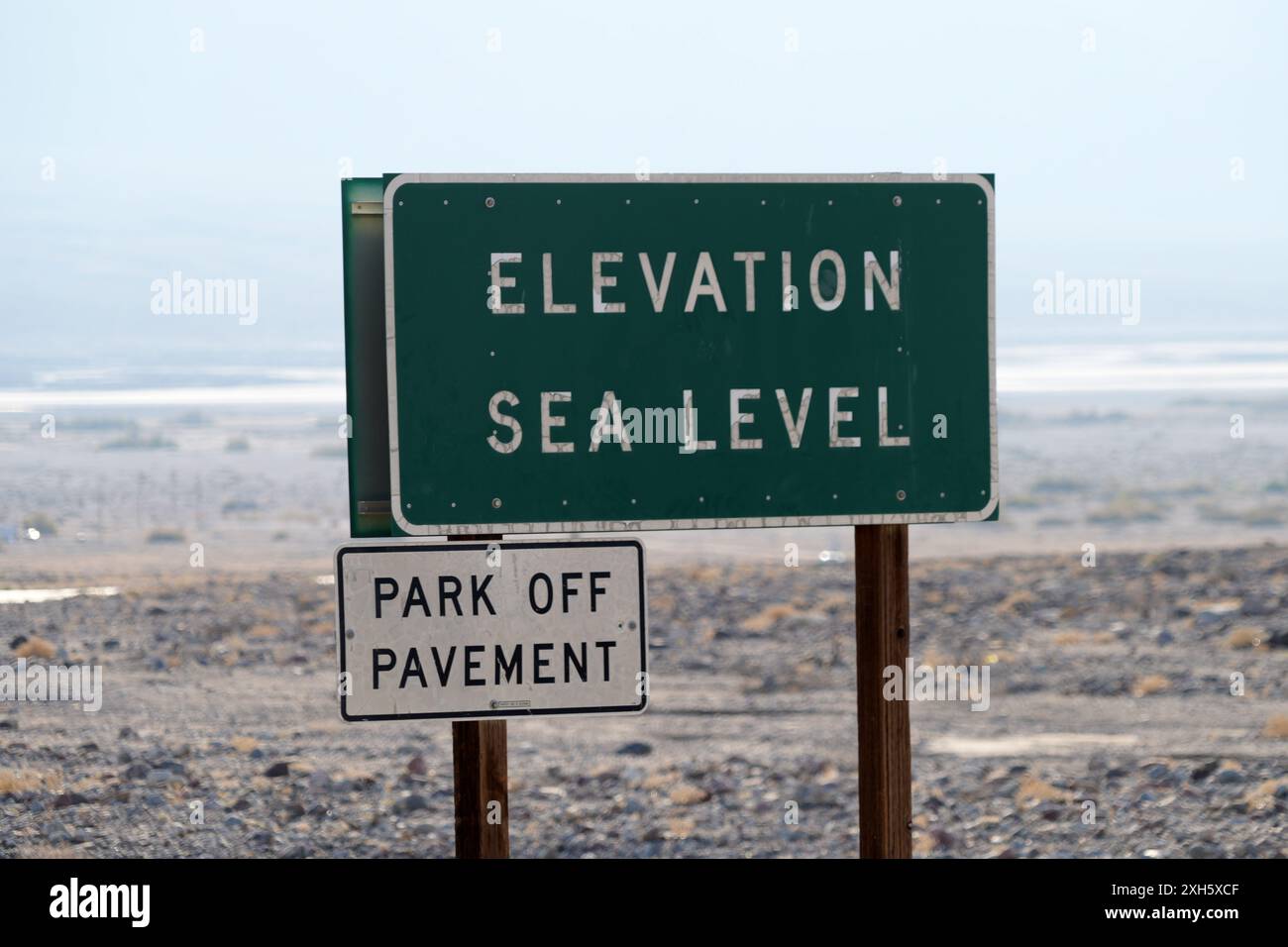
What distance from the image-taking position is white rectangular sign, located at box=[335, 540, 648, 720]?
452 centimetres

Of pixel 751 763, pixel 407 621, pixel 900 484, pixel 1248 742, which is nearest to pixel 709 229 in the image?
pixel 900 484

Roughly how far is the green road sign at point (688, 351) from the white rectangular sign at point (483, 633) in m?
0.12

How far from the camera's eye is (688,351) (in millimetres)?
4664

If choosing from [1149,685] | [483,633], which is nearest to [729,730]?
[1149,685]

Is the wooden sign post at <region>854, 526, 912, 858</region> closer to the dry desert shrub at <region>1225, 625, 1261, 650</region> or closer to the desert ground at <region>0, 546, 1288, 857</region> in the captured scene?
the desert ground at <region>0, 546, 1288, 857</region>

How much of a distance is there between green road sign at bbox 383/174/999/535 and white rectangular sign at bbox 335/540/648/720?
12cm

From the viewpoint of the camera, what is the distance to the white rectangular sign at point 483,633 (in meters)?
4.52

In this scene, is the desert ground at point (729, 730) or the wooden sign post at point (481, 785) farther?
the desert ground at point (729, 730)

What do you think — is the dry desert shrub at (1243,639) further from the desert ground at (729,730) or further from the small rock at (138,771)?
the small rock at (138,771)

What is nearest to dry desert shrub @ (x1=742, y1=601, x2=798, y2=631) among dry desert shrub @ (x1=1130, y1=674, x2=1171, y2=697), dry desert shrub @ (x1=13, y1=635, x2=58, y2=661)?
dry desert shrub @ (x1=1130, y1=674, x2=1171, y2=697)

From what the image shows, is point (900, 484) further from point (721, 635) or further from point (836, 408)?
point (721, 635)

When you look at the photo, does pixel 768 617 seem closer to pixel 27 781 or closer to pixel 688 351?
pixel 27 781

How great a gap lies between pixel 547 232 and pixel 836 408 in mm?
1114

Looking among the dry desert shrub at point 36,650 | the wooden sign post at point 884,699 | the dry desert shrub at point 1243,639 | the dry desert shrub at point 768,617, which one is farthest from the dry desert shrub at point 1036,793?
the dry desert shrub at point 36,650
